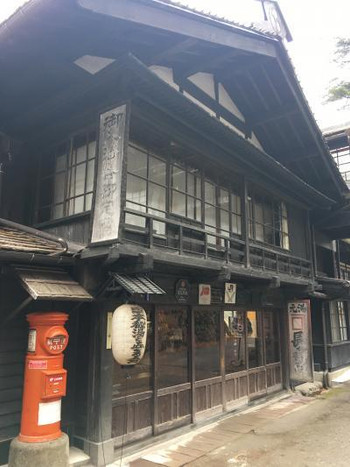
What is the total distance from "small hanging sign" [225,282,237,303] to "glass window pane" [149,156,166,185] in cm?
340

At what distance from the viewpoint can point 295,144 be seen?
1305 centimetres

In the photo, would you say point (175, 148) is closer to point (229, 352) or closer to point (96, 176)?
point (96, 176)

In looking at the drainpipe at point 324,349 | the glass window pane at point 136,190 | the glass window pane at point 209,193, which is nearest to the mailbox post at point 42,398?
the glass window pane at point 136,190

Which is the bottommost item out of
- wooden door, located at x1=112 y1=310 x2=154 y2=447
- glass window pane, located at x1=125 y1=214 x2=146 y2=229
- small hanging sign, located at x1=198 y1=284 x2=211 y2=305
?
wooden door, located at x1=112 y1=310 x2=154 y2=447

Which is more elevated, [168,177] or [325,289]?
[168,177]

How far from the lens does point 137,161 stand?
25.8ft

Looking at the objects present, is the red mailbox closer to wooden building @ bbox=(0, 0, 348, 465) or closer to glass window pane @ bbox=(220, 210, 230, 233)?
wooden building @ bbox=(0, 0, 348, 465)

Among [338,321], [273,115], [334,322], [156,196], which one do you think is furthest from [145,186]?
[338,321]

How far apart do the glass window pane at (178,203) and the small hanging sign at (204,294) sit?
1832 mm

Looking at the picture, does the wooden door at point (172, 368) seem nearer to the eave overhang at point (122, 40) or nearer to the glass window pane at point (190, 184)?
Result: the glass window pane at point (190, 184)

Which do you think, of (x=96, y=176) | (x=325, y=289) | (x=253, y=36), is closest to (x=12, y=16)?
(x=96, y=176)

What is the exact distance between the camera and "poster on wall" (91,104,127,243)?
6660 mm

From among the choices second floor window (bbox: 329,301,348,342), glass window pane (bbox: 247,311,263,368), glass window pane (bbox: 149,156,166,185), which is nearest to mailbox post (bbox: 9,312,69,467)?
glass window pane (bbox: 149,156,166,185)

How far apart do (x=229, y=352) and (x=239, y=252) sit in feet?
9.26
